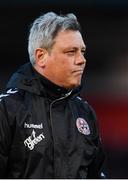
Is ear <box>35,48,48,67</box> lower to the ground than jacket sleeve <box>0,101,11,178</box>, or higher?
higher

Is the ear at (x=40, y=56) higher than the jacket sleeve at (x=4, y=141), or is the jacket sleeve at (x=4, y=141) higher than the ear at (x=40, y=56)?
the ear at (x=40, y=56)

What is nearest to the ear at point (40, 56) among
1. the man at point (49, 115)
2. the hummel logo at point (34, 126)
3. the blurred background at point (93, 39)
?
the man at point (49, 115)

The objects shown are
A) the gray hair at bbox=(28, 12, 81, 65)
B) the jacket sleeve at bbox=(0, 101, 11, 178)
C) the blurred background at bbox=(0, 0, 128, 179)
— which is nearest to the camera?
the jacket sleeve at bbox=(0, 101, 11, 178)

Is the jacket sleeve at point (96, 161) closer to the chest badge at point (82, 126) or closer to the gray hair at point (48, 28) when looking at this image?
the chest badge at point (82, 126)

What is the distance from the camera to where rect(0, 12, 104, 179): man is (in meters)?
2.70

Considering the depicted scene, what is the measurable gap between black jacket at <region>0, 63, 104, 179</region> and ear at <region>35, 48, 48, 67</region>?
0.05 metres

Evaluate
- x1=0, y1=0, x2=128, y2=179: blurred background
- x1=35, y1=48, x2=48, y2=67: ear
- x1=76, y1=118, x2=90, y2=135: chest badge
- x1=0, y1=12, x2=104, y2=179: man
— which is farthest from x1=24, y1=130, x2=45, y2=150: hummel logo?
x1=0, y1=0, x2=128, y2=179: blurred background

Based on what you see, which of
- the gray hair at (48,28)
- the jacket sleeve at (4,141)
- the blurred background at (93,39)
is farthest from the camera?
the blurred background at (93,39)

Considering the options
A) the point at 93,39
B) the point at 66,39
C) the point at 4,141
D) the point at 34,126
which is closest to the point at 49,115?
the point at 34,126

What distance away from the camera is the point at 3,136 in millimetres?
2682

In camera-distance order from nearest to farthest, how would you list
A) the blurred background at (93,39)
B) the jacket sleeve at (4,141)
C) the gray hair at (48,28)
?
the jacket sleeve at (4,141)
the gray hair at (48,28)
the blurred background at (93,39)

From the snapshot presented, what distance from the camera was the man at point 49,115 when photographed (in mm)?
2703

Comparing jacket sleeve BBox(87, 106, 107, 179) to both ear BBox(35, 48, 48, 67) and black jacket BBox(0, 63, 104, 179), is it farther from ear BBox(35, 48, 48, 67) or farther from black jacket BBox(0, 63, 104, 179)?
ear BBox(35, 48, 48, 67)

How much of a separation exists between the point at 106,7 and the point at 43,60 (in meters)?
5.25
